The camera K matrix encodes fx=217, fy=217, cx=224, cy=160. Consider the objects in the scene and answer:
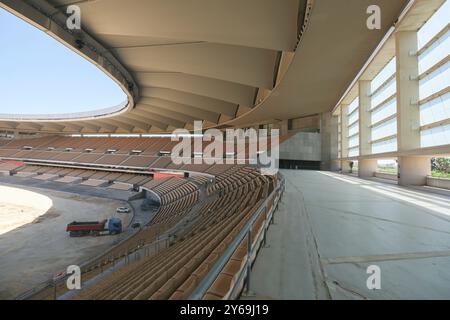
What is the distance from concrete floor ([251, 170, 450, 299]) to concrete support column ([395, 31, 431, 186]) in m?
7.66

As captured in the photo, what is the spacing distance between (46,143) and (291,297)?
61.8 m

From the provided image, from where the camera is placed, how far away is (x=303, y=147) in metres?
20.9

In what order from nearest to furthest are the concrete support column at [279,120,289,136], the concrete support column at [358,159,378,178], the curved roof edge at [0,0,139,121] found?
the curved roof edge at [0,0,139,121]
the concrete support column at [358,159,378,178]
the concrete support column at [279,120,289,136]

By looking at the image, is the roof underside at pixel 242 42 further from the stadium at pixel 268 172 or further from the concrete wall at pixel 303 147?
the concrete wall at pixel 303 147

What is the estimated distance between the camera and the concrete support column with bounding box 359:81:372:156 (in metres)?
17.0

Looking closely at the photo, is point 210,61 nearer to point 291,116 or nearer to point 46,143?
point 291,116

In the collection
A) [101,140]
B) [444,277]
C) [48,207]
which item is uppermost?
[101,140]

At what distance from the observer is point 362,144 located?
17.0 meters

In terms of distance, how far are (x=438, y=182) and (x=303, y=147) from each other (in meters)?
11.2

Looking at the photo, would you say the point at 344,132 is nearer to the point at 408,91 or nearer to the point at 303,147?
the point at 303,147

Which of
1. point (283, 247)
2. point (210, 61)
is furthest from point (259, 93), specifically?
point (283, 247)

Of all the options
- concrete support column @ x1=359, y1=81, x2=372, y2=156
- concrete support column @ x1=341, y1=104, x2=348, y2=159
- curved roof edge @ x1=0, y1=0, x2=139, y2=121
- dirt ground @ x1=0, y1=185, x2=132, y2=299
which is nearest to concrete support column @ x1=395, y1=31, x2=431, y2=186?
concrete support column @ x1=359, y1=81, x2=372, y2=156

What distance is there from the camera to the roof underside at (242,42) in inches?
328

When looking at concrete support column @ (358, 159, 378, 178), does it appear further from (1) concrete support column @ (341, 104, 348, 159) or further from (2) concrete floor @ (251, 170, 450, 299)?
(2) concrete floor @ (251, 170, 450, 299)
